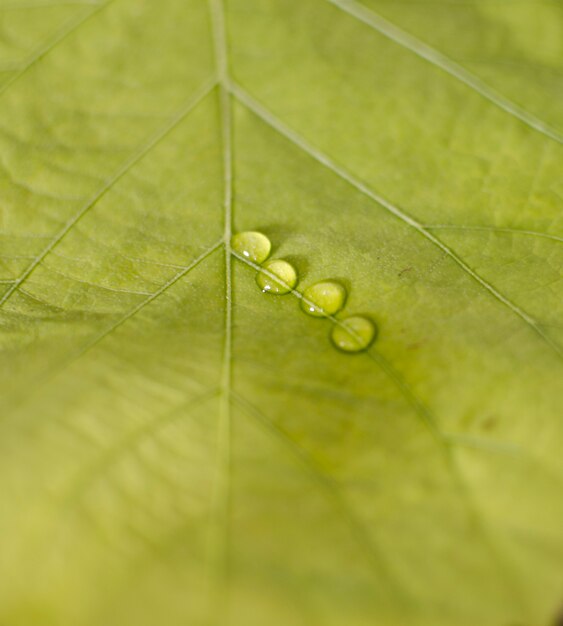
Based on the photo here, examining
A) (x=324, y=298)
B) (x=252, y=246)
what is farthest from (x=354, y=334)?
(x=252, y=246)

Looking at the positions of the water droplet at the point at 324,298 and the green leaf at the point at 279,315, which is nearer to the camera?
the green leaf at the point at 279,315

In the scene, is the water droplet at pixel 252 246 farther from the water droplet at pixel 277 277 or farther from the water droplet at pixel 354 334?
the water droplet at pixel 354 334

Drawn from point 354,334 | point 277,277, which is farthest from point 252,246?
point 354,334

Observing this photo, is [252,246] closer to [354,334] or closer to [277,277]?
[277,277]

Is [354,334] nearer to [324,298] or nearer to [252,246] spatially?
[324,298]

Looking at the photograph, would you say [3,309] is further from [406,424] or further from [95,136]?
[406,424]

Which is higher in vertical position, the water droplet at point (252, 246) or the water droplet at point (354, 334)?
the water droplet at point (252, 246)

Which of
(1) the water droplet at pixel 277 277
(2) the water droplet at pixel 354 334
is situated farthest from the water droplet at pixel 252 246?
(2) the water droplet at pixel 354 334
